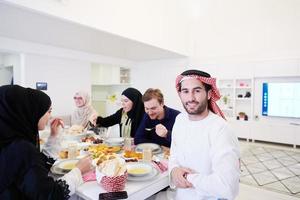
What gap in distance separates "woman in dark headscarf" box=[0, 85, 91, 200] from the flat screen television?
505 centimetres

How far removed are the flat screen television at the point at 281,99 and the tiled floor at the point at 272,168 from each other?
797 millimetres

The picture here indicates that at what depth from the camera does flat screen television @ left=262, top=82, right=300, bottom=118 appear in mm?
4785

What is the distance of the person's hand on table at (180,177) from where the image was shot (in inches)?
47.1

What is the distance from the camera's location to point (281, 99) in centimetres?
494

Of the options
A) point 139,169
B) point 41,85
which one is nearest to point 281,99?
point 139,169

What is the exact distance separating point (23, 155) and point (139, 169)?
0.69 meters

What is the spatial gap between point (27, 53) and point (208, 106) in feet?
13.1

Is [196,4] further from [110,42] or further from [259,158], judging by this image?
[259,158]

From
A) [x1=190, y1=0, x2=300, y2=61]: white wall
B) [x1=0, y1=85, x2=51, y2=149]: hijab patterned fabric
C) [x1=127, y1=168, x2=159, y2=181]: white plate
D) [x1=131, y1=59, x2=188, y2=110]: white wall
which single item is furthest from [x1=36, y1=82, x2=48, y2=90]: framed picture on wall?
[x1=190, y1=0, x2=300, y2=61]: white wall

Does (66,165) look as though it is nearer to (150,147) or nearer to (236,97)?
(150,147)

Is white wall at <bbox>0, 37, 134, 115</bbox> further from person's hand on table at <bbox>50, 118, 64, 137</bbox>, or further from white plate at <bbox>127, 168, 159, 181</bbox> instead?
white plate at <bbox>127, 168, 159, 181</bbox>

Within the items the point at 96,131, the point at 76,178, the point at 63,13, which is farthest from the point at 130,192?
the point at 63,13

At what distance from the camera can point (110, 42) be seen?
4078mm

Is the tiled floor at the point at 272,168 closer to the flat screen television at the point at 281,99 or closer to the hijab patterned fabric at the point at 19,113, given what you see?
the flat screen television at the point at 281,99
